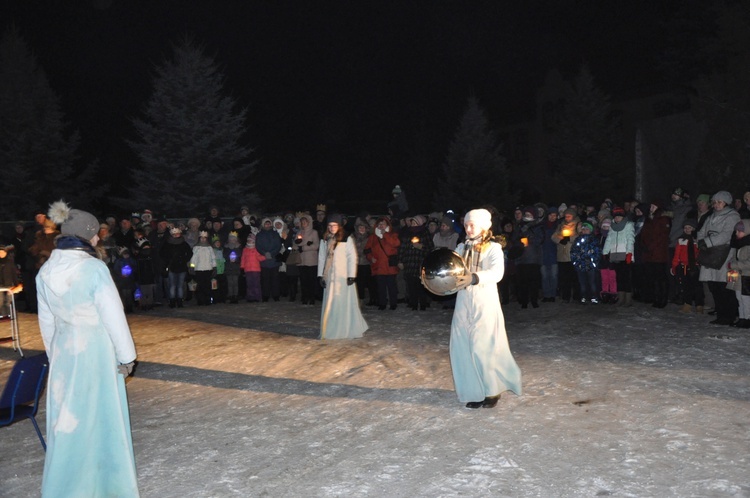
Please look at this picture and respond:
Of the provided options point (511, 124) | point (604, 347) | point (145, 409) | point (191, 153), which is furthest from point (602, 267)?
point (511, 124)

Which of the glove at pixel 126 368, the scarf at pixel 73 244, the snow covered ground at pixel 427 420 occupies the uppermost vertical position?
the scarf at pixel 73 244

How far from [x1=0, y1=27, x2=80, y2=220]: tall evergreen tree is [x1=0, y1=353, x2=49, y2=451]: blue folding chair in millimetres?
36083

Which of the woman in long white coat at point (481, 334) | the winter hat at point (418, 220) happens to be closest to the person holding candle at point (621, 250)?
the winter hat at point (418, 220)

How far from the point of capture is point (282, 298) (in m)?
18.5

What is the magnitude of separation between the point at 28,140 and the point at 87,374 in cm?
3914

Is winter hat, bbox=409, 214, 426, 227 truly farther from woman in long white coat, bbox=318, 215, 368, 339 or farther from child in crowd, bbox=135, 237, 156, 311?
child in crowd, bbox=135, 237, 156, 311

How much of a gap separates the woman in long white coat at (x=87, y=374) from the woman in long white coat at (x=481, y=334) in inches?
145

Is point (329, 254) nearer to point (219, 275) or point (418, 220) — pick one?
point (418, 220)

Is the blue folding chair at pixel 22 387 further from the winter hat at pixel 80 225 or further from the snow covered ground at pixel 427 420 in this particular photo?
the winter hat at pixel 80 225

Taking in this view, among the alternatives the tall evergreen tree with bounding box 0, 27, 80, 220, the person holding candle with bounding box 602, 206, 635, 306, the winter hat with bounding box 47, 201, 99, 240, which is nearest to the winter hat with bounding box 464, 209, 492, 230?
the winter hat with bounding box 47, 201, 99, 240

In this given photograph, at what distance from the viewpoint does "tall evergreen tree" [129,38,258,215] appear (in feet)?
126

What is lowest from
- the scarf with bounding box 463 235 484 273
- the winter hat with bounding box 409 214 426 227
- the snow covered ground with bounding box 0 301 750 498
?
the snow covered ground with bounding box 0 301 750 498

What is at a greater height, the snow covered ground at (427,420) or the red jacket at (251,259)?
the red jacket at (251,259)

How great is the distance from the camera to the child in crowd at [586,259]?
14.9 meters
